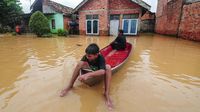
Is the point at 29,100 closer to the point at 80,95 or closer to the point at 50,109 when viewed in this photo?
the point at 50,109

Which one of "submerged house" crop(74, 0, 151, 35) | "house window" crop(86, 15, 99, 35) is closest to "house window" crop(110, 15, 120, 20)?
"submerged house" crop(74, 0, 151, 35)

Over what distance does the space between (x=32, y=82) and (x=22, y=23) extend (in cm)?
1852

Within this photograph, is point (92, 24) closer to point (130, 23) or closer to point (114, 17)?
point (114, 17)

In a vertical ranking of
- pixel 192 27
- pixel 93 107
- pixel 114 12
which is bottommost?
pixel 93 107

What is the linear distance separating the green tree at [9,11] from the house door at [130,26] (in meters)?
13.5

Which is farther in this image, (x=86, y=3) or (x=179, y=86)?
(x=86, y=3)

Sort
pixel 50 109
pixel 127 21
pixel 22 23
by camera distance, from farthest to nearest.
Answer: pixel 22 23
pixel 127 21
pixel 50 109

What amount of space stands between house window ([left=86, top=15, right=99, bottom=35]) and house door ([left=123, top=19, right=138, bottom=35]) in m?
→ 3.00

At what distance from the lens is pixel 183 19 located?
11578mm

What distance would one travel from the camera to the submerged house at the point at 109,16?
14031mm

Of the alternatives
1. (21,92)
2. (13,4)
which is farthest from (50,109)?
(13,4)

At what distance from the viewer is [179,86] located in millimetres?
3506

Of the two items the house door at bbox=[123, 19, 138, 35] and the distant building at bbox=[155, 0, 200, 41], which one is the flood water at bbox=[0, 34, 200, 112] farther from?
the house door at bbox=[123, 19, 138, 35]

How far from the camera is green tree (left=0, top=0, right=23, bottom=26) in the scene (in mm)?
16545
